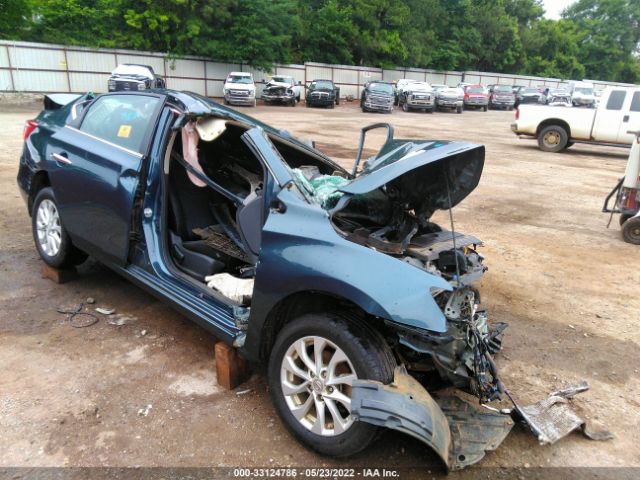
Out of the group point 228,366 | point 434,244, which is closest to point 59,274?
point 228,366

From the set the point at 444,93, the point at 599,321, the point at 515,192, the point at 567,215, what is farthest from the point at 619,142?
the point at 444,93

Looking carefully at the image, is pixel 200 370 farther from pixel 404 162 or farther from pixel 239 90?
pixel 239 90

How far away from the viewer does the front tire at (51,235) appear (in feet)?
14.1

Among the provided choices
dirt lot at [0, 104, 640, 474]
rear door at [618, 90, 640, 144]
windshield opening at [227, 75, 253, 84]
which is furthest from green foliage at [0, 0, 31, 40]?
rear door at [618, 90, 640, 144]

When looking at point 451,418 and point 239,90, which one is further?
point 239,90

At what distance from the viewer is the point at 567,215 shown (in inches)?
313

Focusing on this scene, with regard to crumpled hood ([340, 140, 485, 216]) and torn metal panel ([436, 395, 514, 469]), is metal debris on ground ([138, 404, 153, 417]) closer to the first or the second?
torn metal panel ([436, 395, 514, 469])

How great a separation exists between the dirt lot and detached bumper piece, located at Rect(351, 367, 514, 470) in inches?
9.1

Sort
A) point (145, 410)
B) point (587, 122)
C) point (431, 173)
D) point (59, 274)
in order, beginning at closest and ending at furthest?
point (145, 410) < point (431, 173) < point (59, 274) < point (587, 122)

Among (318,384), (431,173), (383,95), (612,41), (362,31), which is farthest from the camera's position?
(612,41)

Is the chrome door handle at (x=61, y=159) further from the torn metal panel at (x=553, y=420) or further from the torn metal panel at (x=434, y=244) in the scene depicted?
the torn metal panel at (x=553, y=420)

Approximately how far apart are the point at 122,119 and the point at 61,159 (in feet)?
2.17

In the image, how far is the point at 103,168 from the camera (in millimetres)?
3770

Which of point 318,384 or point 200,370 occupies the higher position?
point 318,384
